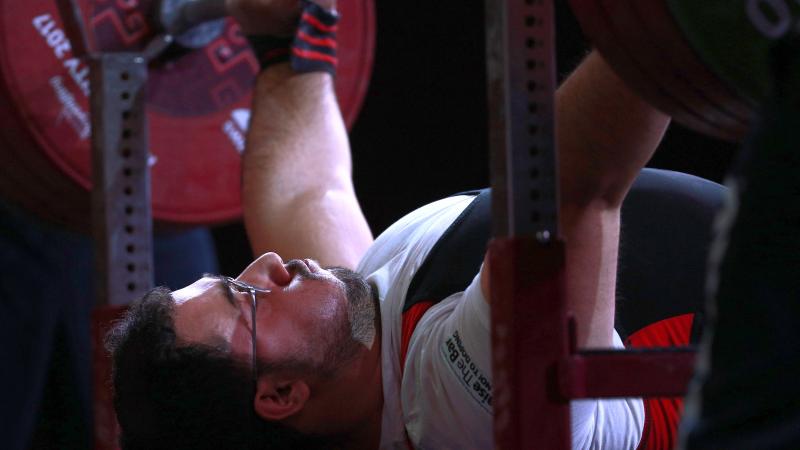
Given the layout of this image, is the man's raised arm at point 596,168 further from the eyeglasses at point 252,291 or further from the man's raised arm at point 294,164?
the man's raised arm at point 294,164

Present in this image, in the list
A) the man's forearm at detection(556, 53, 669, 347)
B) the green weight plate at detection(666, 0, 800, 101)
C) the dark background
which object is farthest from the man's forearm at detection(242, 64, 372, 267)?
the dark background

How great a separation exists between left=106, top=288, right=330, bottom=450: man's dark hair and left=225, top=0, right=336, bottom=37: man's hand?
1.83ft

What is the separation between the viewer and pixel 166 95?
2115 millimetres

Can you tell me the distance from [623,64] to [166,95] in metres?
1.30

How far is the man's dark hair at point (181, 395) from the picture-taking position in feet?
4.81

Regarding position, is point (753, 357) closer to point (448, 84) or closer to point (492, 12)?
point (492, 12)

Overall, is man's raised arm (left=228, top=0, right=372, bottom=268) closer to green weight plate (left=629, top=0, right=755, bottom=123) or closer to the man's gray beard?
the man's gray beard

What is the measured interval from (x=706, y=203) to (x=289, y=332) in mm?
655

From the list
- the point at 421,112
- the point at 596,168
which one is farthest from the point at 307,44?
the point at 421,112

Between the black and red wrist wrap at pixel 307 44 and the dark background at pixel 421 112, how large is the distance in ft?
3.49

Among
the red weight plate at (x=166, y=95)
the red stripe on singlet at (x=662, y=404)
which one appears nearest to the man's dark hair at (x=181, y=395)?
the red stripe on singlet at (x=662, y=404)

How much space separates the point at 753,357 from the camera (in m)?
0.59

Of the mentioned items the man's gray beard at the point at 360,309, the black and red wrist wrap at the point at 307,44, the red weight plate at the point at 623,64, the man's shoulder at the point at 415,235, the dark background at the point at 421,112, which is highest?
the red weight plate at the point at 623,64

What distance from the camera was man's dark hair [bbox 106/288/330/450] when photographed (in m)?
1.47
